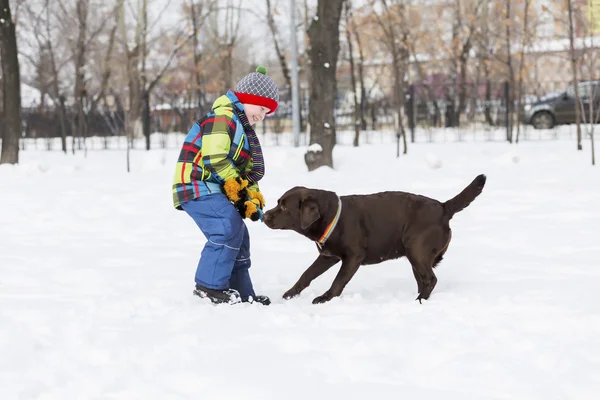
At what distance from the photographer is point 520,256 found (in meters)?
6.15

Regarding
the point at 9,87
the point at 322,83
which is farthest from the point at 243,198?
the point at 9,87

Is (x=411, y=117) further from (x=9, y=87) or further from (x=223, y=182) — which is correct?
(x=223, y=182)

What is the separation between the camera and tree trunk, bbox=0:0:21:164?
1522 centimetres

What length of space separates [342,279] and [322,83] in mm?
9237

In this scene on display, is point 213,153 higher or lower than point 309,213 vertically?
higher

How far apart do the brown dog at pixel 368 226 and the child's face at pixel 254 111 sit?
0.50 m

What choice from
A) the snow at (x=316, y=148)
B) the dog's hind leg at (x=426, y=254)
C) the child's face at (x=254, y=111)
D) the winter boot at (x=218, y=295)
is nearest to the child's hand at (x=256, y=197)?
the child's face at (x=254, y=111)

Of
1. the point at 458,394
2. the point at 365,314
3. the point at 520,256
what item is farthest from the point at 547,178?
the point at 458,394

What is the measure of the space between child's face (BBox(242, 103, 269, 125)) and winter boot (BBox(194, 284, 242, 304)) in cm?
108

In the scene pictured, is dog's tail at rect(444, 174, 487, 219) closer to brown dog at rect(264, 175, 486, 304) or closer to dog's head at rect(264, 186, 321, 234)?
brown dog at rect(264, 175, 486, 304)

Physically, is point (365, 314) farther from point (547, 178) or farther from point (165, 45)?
point (165, 45)

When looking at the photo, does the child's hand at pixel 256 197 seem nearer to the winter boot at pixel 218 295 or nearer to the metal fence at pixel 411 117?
the winter boot at pixel 218 295

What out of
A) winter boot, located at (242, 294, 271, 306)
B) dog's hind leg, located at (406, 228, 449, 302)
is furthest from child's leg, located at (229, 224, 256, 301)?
dog's hind leg, located at (406, 228, 449, 302)

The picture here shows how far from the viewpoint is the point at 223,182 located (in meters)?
4.53
